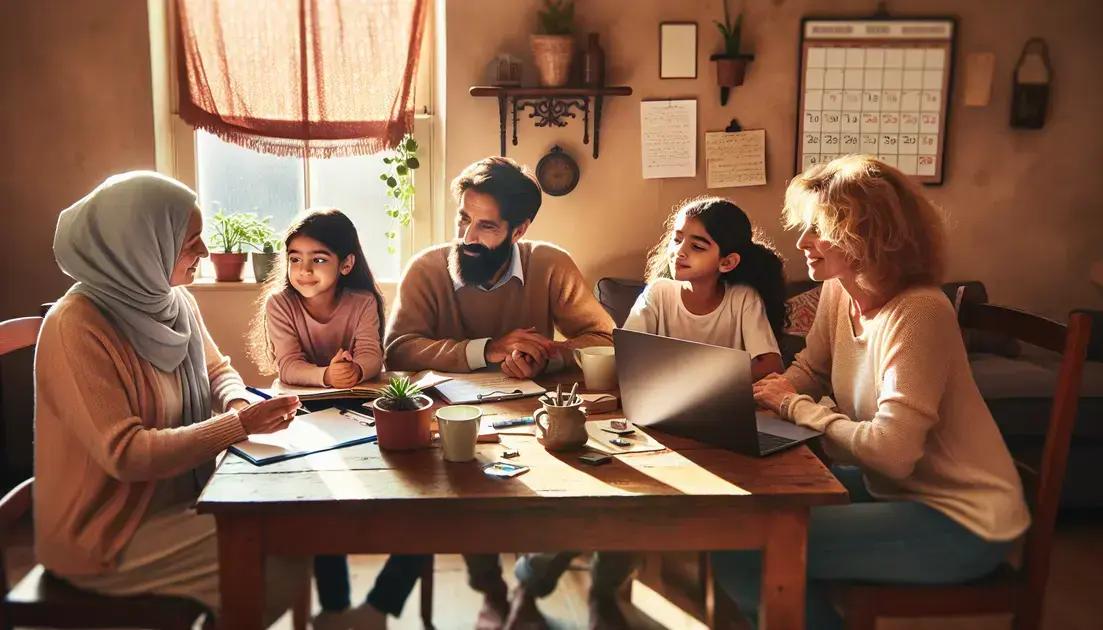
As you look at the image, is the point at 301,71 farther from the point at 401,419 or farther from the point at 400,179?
the point at 401,419

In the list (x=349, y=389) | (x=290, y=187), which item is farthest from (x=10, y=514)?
(x=290, y=187)

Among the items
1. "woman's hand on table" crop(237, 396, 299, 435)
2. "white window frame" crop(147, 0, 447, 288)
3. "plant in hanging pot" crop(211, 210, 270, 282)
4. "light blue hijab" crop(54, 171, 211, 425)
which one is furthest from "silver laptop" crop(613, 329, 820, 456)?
"plant in hanging pot" crop(211, 210, 270, 282)

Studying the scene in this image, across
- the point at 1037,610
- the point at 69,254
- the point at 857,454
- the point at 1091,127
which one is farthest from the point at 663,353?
the point at 1091,127

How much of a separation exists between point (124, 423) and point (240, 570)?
0.36 m

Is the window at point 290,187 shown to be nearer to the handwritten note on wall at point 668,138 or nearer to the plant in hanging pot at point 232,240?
the plant in hanging pot at point 232,240

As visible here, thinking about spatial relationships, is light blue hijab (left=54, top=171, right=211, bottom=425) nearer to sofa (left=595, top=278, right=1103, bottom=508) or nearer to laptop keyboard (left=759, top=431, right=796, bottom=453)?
laptop keyboard (left=759, top=431, right=796, bottom=453)

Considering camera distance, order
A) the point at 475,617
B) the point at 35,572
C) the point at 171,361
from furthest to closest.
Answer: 1. the point at 475,617
2. the point at 171,361
3. the point at 35,572

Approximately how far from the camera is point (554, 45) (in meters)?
3.36

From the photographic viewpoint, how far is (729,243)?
2.19 metres

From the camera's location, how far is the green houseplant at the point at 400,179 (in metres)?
3.50

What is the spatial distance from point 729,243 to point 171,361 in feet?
Answer: 4.02

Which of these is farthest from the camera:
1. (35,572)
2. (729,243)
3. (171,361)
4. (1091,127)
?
(1091,127)

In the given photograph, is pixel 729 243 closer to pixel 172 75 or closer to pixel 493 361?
pixel 493 361

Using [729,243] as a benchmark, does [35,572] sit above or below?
below
